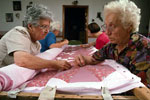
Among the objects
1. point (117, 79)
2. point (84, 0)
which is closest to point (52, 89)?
point (117, 79)

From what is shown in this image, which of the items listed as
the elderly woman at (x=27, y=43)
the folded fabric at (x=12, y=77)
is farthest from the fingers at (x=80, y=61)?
the folded fabric at (x=12, y=77)

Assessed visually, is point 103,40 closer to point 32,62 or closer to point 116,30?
point 116,30

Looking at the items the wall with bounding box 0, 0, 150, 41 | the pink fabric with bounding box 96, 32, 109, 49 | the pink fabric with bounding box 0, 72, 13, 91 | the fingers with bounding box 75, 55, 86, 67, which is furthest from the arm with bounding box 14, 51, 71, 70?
the wall with bounding box 0, 0, 150, 41

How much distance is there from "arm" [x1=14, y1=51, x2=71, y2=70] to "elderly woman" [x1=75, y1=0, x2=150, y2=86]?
444 mm

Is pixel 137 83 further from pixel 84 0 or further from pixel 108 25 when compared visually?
pixel 84 0

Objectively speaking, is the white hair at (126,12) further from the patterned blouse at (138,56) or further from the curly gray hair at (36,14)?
the curly gray hair at (36,14)

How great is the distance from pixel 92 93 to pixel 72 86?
0.32 feet

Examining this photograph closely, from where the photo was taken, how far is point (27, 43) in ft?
3.83

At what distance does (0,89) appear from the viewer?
612mm

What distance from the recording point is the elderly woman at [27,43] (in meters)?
0.98

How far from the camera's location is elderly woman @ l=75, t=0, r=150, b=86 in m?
0.92

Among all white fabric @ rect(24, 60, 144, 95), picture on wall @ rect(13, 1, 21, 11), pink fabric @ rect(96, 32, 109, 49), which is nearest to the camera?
white fabric @ rect(24, 60, 144, 95)

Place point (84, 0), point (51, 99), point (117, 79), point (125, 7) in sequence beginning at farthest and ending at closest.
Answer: point (84, 0)
point (125, 7)
point (117, 79)
point (51, 99)

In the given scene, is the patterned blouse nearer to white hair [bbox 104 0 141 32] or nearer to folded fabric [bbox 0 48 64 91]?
white hair [bbox 104 0 141 32]
